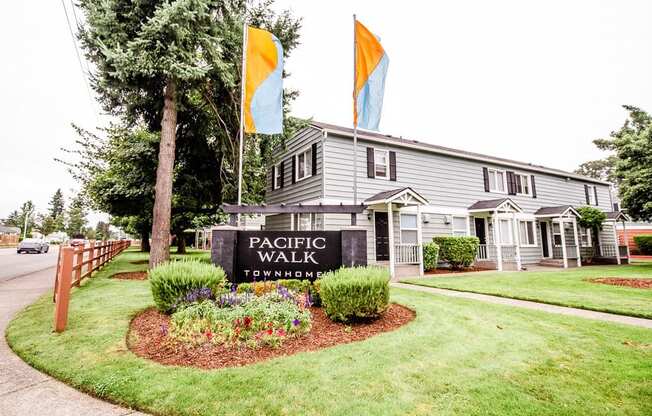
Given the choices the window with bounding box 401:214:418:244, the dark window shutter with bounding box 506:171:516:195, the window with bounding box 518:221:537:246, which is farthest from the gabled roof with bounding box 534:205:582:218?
the window with bounding box 401:214:418:244

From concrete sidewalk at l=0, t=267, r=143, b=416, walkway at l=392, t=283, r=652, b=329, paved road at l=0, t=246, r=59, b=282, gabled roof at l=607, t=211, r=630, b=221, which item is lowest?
concrete sidewalk at l=0, t=267, r=143, b=416

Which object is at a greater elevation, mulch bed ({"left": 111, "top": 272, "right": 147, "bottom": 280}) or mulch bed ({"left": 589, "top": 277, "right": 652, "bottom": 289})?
mulch bed ({"left": 111, "top": 272, "right": 147, "bottom": 280})

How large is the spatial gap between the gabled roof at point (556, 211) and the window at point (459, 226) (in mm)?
5714

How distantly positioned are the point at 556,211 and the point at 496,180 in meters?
3.96

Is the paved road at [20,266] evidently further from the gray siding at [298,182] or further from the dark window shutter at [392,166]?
the dark window shutter at [392,166]

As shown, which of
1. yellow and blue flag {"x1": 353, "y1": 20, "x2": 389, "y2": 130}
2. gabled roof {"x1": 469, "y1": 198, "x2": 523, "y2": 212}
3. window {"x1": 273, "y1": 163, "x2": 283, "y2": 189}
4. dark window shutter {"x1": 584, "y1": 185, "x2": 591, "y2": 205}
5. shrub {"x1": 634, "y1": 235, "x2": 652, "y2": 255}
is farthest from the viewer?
shrub {"x1": 634, "y1": 235, "x2": 652, "y2": 255}

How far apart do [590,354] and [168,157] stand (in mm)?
10854

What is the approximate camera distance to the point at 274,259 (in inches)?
242

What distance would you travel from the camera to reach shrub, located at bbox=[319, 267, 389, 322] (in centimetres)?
470

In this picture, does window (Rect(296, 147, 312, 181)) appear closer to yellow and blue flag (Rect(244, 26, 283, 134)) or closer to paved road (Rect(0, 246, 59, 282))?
yellow and blue flag (Rect(244, 26, 283, 134))

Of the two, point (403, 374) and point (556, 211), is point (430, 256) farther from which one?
point (403, 374)

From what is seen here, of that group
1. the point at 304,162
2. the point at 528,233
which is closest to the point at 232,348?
the point at 304,162

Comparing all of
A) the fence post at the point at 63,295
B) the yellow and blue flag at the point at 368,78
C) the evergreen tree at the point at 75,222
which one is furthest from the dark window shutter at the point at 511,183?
the evergreen tree at the point at 75,222

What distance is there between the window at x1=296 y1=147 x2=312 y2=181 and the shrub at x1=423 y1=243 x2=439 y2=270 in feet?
20.7
